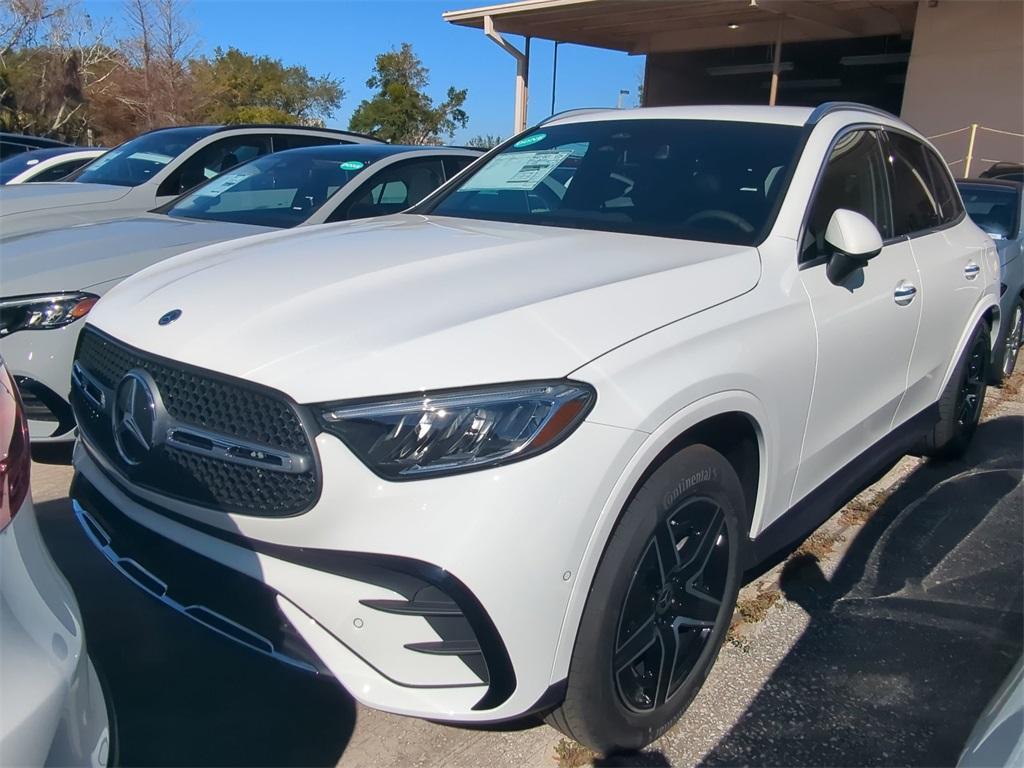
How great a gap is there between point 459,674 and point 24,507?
0.97m

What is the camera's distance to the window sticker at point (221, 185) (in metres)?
5.45

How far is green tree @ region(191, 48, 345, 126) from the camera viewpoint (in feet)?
109

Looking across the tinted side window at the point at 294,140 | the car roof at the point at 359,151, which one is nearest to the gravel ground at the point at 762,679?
the car roof at the point at 359,151

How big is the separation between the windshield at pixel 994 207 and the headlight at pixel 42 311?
6.36 m

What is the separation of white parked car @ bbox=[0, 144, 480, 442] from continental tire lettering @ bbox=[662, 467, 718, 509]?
9.21 ft

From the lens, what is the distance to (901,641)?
3.04 meters

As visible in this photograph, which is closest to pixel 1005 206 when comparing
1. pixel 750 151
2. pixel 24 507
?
pixel 750 151

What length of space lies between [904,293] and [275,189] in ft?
12.1

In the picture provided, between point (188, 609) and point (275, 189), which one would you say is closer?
point (188, 609)

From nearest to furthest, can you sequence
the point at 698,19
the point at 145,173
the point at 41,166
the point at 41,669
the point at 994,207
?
the point at 41,669 < the point at 145,173 < the point at 994,207 < the point at 41,166 < the point at 698,19

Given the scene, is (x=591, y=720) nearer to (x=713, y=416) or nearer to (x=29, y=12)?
(x=713, y=416)

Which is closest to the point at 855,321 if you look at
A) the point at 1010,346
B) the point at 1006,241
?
the point at 1006,241

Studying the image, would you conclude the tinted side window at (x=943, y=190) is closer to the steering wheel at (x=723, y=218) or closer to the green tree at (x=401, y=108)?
the steering wheel at (x=723, y=218)

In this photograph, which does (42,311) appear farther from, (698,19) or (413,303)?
(698,19)
